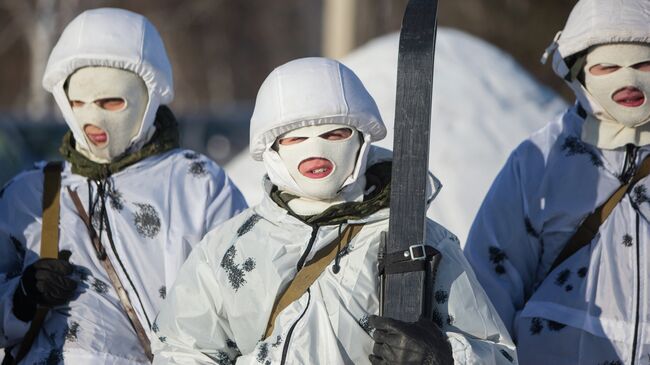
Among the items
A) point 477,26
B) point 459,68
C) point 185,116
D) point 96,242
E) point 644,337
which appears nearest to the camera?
point 644,337

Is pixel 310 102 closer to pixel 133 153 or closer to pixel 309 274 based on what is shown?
pixel 309 274

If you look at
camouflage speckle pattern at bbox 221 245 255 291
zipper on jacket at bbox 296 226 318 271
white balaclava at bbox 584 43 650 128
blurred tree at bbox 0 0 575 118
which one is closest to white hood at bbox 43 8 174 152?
camouflage speckle pattern at bbox 221 245 255 291

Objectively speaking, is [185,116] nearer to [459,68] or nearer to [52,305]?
[459,68]

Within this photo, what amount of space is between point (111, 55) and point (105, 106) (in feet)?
0.58

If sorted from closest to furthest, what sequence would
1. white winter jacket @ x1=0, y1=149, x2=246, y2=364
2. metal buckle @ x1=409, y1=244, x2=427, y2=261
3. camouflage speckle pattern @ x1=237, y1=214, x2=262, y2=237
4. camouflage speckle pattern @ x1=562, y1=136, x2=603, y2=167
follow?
1. metal buckle @ x1=409, y1=244, x2=427, y2=261
2. camouflage speckle pattern @ x1=237, y1=214, x2=262, y2=237
3. white winter jacket @ x1=0, y1=149, x2=246, y2=364
4. camouflage speckle pattern @ x1=562, y1=136, x2=603, y2=167

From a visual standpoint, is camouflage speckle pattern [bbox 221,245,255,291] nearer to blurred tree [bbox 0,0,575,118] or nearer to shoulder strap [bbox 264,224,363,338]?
shoulder strap [bbox 264,224,363,338]

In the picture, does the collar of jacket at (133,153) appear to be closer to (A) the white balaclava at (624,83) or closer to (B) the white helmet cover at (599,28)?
(B) the white helmet cover at (599,28)

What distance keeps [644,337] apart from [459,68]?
4.43 metres

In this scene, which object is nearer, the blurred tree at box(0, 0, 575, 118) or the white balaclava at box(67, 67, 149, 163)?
the white balaclava at box(67, 67, 149, 163)

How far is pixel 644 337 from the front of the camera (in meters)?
4.76

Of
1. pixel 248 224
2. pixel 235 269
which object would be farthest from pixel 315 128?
pixel 235 269

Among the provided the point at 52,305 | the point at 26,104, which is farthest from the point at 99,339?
the point at 26,104

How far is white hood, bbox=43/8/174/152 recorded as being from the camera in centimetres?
509

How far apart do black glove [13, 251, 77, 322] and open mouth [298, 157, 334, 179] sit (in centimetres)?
112
